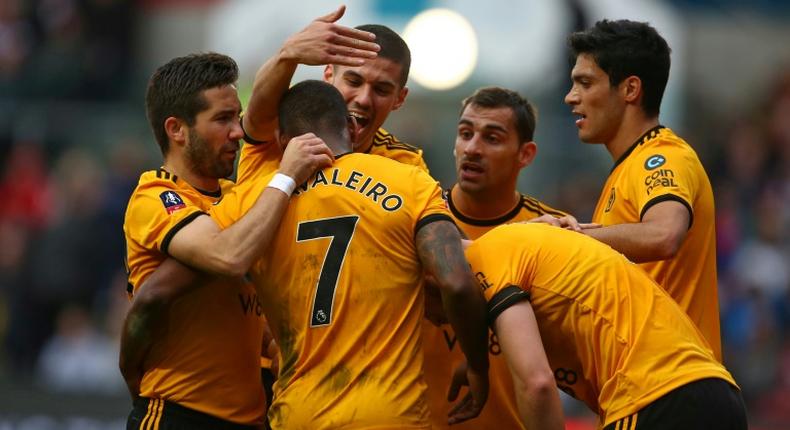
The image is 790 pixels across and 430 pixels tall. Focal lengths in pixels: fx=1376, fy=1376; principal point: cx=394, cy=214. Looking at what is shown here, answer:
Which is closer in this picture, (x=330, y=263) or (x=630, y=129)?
(x=330, y=263)

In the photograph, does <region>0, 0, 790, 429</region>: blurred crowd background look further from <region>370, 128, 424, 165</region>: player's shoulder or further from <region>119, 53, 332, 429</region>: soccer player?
<region>119, 53, 332, 429</region>: soccer player

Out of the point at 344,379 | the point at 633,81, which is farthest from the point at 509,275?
the point at 633,81

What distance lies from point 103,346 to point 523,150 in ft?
26.9

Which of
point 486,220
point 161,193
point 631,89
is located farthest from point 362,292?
point 631,89

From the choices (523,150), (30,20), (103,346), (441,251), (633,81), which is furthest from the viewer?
(30,20)

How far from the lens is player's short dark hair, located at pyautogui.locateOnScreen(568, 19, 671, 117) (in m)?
7.43

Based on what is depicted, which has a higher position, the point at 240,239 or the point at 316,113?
the point at 316,113

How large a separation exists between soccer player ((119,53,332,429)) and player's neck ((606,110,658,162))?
2.06 m

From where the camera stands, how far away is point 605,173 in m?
15.4

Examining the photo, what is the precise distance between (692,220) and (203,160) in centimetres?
248

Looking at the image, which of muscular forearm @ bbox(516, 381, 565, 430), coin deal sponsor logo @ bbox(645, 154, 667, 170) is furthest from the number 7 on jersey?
coin deal sponsor logo @ bbox(645, 154, 667, 170)

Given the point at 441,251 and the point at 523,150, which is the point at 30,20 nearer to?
the point at 523,150

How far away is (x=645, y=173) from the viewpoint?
7066 millimetres

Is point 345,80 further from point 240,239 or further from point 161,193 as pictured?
point 240,239
